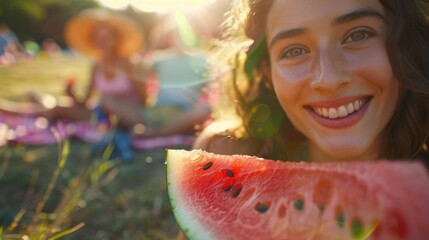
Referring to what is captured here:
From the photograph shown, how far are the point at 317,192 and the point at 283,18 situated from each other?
863 mm

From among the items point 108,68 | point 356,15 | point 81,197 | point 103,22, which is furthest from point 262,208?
point 103,22

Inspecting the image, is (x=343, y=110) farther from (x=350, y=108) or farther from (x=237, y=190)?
(x=237, y=190)

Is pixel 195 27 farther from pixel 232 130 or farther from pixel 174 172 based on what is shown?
pixel 174 172

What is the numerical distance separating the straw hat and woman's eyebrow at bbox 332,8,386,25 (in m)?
4.68

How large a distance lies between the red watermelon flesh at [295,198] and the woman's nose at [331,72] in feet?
1.42

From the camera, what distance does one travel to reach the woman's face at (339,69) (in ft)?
5.71

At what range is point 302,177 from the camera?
1296 mm

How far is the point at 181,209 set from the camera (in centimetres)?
155

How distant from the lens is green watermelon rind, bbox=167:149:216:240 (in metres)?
1.46

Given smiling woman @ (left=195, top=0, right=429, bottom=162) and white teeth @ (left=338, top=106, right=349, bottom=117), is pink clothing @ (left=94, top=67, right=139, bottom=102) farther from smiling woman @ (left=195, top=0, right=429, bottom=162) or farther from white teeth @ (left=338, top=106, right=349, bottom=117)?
Result: white teeth @ (left=338, top=106, right=349, bottom=117)

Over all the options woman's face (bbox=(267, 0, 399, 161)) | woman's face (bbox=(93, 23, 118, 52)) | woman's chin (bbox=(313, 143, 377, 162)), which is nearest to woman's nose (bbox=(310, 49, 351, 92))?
woman's face (bbox=(267, 0, 399, 161))

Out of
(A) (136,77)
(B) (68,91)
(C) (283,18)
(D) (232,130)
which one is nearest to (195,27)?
(A) (136,77)

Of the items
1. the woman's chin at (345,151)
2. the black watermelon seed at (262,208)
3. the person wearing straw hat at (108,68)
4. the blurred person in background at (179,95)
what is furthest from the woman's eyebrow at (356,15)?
the person wearing straw hat at (108,68)

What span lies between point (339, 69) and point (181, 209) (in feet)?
2.42
